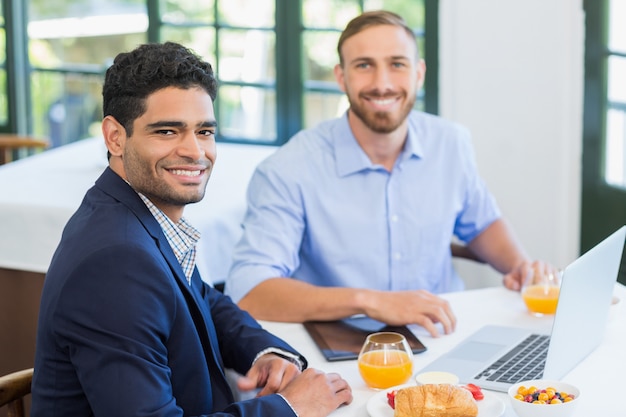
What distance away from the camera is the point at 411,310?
6.58 feet

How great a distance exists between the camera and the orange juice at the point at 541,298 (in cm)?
211

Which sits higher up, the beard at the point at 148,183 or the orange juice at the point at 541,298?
the beard at the point at 148,183

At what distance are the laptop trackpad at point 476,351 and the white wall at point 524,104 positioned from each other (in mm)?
1666

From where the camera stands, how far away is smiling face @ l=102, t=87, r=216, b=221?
1592mm

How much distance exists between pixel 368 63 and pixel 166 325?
1.22m

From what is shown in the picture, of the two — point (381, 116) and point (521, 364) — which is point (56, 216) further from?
point (521, 364)

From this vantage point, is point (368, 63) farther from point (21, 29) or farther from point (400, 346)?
point (21, 29)

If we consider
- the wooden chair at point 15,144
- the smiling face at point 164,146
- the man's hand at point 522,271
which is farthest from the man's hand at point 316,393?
the wooden chair at point 15,144

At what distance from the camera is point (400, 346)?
1.70 metres

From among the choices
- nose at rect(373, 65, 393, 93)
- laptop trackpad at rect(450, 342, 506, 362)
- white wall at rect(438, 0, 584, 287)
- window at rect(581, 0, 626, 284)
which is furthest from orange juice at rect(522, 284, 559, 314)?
white wall at rect(438, 0, 584, 287)

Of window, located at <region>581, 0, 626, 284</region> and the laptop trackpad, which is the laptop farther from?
window, located at <region>581, 0, 626, 284</region>

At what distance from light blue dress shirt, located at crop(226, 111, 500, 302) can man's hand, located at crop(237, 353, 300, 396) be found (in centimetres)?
54

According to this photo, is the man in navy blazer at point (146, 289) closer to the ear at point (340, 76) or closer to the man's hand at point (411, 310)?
the man's hand at point (411, 310)

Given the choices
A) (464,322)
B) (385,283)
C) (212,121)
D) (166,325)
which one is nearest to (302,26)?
(385,283)
